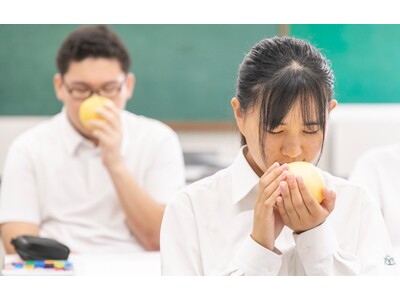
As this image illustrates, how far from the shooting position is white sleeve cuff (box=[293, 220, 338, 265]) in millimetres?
974

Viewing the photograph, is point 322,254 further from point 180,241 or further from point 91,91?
point 91,91

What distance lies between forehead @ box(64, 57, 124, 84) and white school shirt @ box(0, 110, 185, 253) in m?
0.16

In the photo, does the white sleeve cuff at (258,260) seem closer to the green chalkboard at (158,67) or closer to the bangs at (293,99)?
the bangs at (293,99)

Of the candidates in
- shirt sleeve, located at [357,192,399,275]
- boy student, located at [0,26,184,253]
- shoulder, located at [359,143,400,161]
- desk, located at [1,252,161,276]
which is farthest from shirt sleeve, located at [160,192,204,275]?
shoulder, located at [359,143,400,161]

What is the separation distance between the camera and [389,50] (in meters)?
3.44

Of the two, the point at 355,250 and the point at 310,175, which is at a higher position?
the point at 310,175

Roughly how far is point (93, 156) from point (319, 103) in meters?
1.06

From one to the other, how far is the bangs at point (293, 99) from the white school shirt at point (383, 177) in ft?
2.72

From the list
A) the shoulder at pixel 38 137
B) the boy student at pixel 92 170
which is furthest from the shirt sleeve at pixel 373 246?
the shoulder at pixel 38 137

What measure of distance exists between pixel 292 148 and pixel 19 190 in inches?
41.3

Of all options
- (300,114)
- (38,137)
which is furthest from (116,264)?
(300,114)

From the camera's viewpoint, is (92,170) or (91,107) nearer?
(91,107)

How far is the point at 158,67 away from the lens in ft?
11.4
